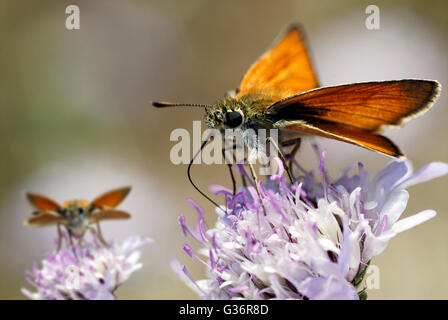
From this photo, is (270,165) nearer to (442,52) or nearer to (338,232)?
(338,232)

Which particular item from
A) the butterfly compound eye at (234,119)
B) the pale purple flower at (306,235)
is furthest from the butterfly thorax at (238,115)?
the pale purple flower at (306,235)

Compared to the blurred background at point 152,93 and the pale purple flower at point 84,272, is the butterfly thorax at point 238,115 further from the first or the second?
the blurred background at point 152,93

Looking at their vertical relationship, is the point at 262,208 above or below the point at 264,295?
above

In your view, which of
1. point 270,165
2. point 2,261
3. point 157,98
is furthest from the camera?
point 157,98

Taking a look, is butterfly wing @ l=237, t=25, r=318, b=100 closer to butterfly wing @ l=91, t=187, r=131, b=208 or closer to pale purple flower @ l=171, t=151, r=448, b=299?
pale purple flower @ l=171, t=151, r=448, b=299

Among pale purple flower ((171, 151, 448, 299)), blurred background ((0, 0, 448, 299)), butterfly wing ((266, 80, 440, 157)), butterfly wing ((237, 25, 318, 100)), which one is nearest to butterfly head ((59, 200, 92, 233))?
pale purple flower ((171, 151, 448, 299))

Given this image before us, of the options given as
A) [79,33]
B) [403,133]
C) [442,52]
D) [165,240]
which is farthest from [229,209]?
[79,33]

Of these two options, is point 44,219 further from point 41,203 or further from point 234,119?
point 234,119
